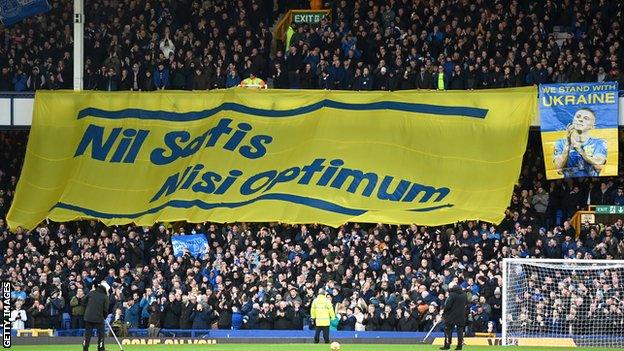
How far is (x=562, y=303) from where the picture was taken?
30.1 m

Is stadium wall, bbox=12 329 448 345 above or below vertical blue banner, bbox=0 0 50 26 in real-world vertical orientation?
below

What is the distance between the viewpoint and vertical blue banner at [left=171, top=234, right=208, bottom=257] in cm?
3425

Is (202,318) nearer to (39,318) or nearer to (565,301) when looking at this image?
(39,318)

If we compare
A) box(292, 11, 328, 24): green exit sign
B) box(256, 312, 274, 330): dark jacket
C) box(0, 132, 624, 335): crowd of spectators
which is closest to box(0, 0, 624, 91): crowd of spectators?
box(292, 11, 328, 24): green exit sign

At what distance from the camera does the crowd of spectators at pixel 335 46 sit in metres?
36.2

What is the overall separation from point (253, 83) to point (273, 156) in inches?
82.3

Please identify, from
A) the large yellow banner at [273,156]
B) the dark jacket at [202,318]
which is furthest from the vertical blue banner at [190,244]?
the dark jacket at [202,318]

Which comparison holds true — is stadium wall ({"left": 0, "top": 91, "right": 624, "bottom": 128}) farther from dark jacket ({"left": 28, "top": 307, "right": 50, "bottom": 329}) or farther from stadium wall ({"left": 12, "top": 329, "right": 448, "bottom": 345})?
stadium wall ({"left": 12, "top": 329, "right": 448, "bottom": 345})

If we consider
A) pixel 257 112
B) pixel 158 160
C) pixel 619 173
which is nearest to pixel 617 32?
pixel 619 173

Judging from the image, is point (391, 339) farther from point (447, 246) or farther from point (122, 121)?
point (122, 121)

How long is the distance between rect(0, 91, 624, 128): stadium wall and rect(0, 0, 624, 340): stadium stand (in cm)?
104

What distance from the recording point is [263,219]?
3522 centimetres

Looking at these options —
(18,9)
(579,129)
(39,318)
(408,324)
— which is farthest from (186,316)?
(579,129)

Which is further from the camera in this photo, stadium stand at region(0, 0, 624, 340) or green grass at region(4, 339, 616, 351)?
stadium stand at region(0, 0, 624, 340)
